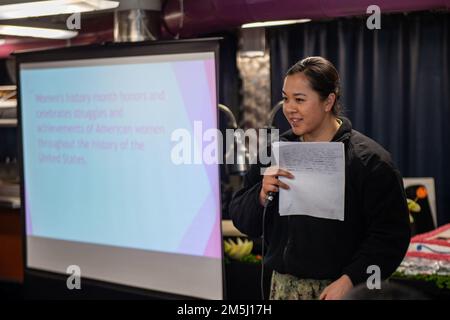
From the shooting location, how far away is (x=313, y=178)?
2248mm

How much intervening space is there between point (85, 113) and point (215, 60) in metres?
0.84

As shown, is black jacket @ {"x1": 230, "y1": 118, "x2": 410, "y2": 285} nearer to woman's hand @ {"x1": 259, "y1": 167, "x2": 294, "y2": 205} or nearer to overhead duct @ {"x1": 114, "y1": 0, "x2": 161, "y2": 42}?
woman's hand @ {"x1": 259, "y1": 167, "x2": 294, "y2": 205}

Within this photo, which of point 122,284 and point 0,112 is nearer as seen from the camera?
point 122,284

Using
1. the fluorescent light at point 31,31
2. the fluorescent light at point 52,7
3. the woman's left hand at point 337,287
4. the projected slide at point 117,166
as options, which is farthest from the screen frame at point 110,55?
the woman's left hand at point 337,287

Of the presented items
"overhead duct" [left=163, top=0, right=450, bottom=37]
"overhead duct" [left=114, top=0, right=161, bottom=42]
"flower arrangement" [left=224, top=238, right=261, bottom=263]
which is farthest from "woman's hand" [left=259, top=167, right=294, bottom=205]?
"overhead duct" [left=114, top=0, right=161, bottom=42]

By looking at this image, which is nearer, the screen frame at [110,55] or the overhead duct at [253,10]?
the screen frame at [110,55]

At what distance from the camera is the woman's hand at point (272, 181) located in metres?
2.21

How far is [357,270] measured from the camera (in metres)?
2.05

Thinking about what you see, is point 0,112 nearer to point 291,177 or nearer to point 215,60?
point 215,60

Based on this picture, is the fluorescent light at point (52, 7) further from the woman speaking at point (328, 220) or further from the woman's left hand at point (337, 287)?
the woman's left hand at point (337, 287)

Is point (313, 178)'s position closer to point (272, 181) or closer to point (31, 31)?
point (272, 181)

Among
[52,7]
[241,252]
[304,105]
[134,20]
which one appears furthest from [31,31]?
[304,105]

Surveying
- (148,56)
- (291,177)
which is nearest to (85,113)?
(148,56)

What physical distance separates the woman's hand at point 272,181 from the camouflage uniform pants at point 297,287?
287 mm
